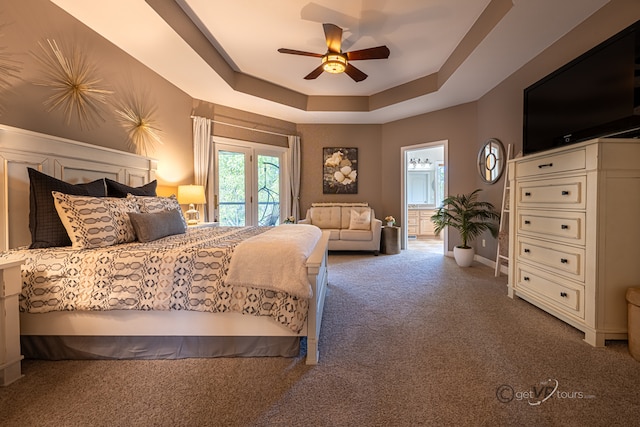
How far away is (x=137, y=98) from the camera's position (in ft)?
10.7

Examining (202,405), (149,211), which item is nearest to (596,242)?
(202,405)

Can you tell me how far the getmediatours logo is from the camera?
144 centimetres

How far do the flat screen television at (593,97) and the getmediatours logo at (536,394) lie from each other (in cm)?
185

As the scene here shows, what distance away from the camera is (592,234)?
6.41 ft

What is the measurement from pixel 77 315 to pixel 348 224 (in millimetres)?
4361

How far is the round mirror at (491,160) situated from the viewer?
12.9 feet

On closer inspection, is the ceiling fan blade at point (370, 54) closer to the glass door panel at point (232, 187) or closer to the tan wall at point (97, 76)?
the tan wall at point (97, 76)

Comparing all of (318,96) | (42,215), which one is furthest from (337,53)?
(42,215)

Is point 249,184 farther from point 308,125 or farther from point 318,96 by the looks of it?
point 318,96

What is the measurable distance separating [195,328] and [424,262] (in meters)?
3.75

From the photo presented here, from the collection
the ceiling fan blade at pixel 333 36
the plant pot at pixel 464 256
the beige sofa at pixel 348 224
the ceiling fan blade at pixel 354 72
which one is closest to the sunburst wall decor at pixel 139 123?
the ceiling fan blade at pixel 333 36

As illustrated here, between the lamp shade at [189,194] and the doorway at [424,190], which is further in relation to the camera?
the doorway at [424,190]

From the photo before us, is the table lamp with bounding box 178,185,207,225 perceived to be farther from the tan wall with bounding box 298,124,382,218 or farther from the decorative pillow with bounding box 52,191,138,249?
the tan wall with bounding box 298,124,382,218

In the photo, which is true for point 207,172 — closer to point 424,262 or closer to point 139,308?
point 139,308
